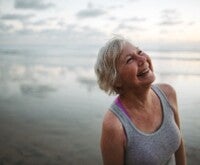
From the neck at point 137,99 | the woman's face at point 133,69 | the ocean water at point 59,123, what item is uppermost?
the woman's face at point 133,69

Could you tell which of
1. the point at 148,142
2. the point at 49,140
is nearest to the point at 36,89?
the point at 49,140

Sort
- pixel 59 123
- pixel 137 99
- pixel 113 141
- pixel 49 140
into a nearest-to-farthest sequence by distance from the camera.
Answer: pixel 113 141
pixel 137 99
pixel 49 140
pixel 59 123

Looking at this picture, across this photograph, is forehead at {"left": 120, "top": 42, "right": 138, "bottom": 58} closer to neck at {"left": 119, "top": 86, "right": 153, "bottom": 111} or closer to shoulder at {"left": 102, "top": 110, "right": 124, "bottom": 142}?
neck at {"left": 119, "top": 86, "right": 153, "bottom": 111}

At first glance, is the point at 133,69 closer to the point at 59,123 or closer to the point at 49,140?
the point at 49,140

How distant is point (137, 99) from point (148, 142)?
410mm

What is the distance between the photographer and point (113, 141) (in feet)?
8.07

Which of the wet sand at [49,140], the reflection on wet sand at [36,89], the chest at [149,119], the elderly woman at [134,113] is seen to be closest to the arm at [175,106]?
the elderly woman at [134,113]

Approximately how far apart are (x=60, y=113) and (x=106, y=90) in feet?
24.3

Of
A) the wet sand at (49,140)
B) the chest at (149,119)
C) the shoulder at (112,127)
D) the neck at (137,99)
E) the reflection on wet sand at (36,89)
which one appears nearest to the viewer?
the shoulder at (112,127)

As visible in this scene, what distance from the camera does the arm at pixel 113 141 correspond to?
2455 mm

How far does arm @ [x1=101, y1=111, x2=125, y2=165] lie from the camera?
96.7 inches

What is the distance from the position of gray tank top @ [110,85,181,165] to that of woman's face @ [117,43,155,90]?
0.24 metres

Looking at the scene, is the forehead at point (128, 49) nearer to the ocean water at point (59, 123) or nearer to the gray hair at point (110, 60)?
the gray hair at point (110, 60)

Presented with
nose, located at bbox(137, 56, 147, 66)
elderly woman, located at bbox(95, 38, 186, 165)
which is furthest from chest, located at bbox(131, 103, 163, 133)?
nose, located at bbox(137, 56, 147, 66)
